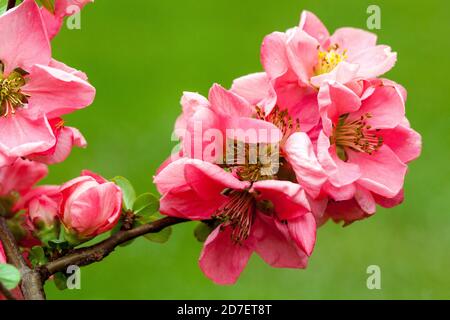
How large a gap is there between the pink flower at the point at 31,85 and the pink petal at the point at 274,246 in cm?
21

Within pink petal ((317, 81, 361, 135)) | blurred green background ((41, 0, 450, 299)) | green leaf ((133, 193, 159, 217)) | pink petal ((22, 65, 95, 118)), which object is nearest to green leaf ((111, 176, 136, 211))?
green leaf ((133, 193, 159, 217))

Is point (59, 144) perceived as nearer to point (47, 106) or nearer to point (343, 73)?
point (47, 106)

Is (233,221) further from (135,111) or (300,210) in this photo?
(135,111)

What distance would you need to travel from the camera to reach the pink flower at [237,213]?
2.53 feet

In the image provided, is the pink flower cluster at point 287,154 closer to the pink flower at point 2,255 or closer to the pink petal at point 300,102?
the pink petal at point 300,102

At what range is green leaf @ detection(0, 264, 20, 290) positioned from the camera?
2.24ft

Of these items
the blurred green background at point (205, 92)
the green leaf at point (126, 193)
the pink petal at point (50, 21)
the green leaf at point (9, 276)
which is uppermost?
the pink petal at point (50, 21)

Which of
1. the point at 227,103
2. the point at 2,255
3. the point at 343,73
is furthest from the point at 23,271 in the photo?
the point at 343,73

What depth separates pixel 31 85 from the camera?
83 centimetres

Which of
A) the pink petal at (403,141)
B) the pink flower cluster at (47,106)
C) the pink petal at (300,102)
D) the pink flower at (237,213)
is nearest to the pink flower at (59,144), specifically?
the pink flower cluster at (47,106)

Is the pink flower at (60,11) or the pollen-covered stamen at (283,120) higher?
the pink flower at (60,11)

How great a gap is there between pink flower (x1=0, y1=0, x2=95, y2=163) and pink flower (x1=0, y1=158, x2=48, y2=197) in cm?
14
